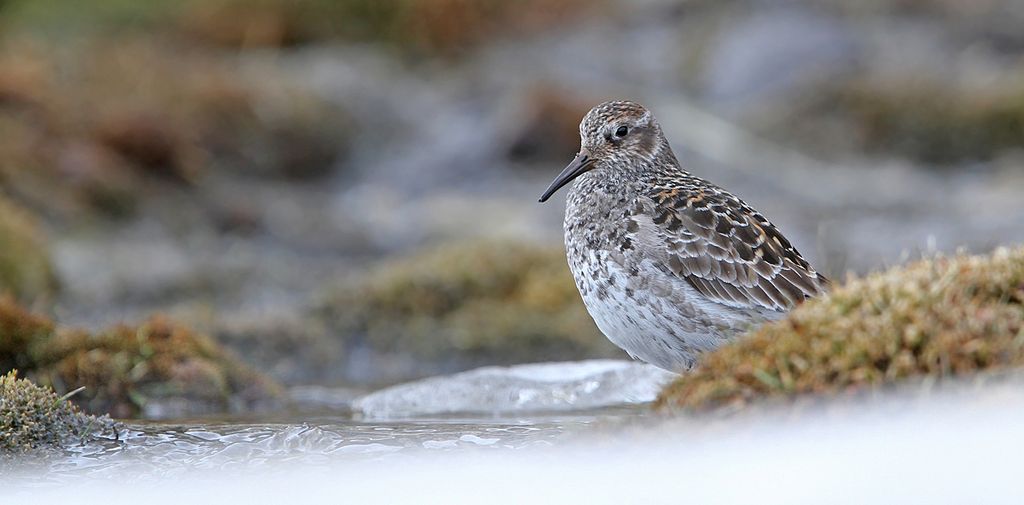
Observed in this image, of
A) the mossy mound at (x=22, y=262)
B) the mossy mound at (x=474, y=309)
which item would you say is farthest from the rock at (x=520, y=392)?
the mossy mound at (x=22, y=262)

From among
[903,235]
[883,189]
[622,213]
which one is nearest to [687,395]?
[622,213]

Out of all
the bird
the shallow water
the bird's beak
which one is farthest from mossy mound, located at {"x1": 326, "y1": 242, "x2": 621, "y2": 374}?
the shallow water

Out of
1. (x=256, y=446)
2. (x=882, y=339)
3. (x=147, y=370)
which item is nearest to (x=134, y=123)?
(x=147, y=370)

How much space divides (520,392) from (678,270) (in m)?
1.58

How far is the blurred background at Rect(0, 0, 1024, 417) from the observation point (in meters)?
12.3

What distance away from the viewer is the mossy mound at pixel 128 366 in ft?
27.5

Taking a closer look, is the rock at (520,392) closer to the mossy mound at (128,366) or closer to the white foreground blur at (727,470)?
the mossy mound at (128,366)

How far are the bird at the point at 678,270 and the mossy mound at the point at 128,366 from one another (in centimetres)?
266

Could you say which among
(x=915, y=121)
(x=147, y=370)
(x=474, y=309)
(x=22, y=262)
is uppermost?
(x=915, y=121)

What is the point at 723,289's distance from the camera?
757cm

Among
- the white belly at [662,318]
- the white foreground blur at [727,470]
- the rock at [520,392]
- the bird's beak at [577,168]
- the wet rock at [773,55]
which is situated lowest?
the white foreground blur at [727,470]

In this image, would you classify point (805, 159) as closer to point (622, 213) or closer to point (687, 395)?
point (622, 213)

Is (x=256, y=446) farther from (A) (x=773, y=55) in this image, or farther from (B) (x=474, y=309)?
(A) (x=773, y=55)

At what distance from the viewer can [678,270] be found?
7.62 m
